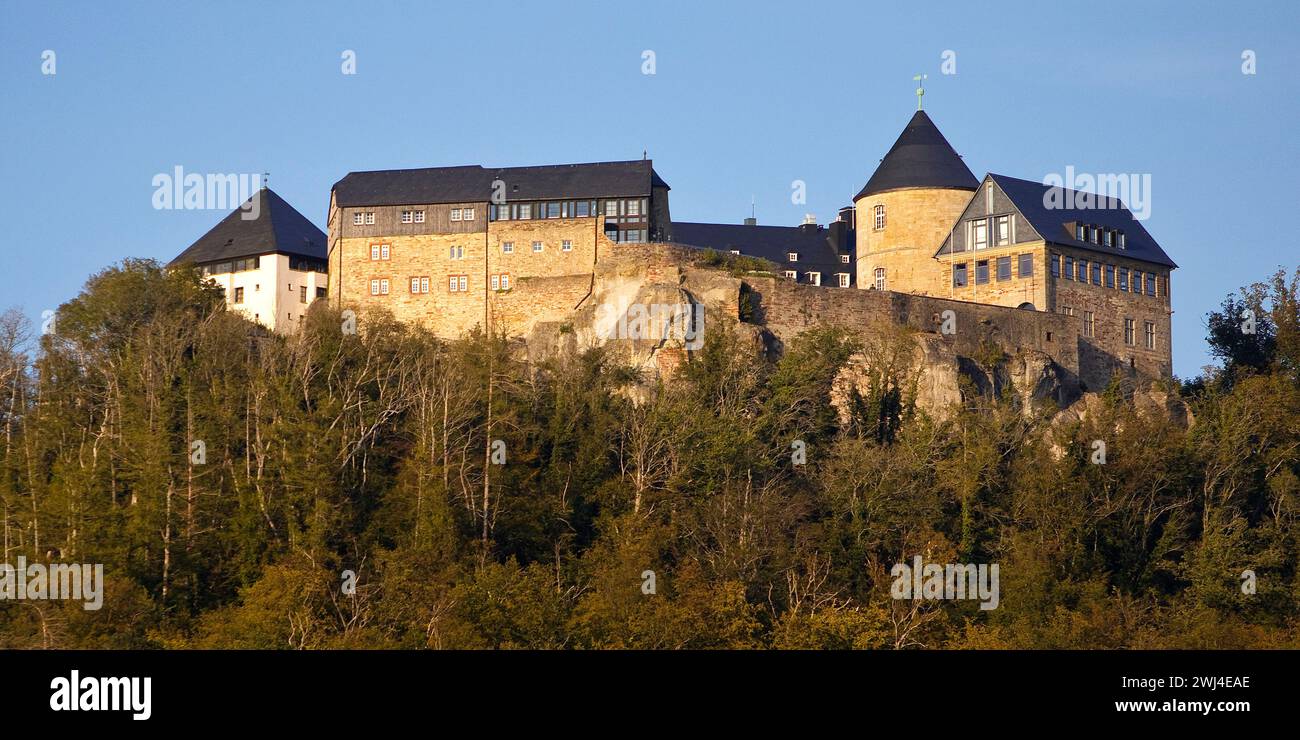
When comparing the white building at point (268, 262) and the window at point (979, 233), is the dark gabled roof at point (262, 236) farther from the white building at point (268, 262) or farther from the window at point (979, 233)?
the window at point (979, 233)

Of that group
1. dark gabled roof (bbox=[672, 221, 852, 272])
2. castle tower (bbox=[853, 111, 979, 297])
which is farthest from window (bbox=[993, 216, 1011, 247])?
dark gabled roof (bbox=[672, 221, 852, 272])

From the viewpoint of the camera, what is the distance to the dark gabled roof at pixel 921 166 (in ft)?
234

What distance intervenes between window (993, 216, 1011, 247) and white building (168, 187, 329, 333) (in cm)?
2344

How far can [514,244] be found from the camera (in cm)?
6719

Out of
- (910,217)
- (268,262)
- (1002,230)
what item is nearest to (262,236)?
(268,262)

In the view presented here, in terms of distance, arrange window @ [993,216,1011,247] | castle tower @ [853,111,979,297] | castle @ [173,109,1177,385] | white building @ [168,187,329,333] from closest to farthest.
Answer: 1. castle @ [173,109,1177,385]
2. window @ [993,216,1011,247]
3. castle tower @ [853,111,979,297]
4. white building @ [168,187,329,333]

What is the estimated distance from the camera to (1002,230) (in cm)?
6838

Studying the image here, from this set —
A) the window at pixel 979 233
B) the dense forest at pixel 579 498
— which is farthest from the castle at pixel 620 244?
the dense forest at pixel 579 498

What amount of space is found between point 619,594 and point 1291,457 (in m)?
21.6

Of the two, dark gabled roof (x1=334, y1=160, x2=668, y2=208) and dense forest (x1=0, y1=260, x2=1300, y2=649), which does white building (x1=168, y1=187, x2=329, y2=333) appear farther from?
dense forest (x1=0, y1=260, x2=1300, y2=649)

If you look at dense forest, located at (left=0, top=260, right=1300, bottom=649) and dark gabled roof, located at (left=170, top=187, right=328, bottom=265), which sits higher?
dark gabled roof, located at (left=170, top=187, right=328, bottom=265)

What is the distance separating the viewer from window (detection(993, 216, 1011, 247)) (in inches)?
2685
